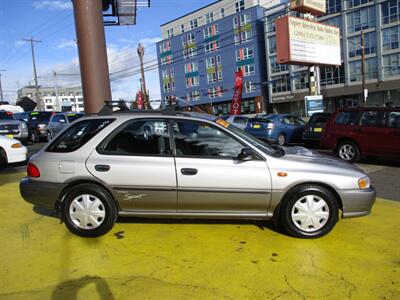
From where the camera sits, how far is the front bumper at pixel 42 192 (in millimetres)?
4656

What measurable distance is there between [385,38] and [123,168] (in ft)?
165

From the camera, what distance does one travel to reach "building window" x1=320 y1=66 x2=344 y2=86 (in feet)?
171

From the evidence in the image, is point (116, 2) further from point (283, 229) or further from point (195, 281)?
point (195, 281)

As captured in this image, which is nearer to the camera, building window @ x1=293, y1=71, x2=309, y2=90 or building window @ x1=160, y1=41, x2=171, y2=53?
building window @ x1=293, y1=71, x2=309, y2=90

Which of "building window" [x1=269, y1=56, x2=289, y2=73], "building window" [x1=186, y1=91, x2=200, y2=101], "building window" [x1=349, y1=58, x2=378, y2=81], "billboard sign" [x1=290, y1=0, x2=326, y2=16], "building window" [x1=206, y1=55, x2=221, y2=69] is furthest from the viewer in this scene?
"building window" [x1=186, y1=91, x2=200, y2=101]

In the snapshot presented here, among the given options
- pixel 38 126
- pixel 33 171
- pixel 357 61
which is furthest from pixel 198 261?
pixel 357 61

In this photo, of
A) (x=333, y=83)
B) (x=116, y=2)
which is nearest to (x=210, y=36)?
(x=333, y=83)

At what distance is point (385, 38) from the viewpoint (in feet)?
154

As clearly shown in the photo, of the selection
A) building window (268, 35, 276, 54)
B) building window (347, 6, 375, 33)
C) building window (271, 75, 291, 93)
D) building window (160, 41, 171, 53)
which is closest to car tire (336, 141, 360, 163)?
building window (347, 6, 375, 33)

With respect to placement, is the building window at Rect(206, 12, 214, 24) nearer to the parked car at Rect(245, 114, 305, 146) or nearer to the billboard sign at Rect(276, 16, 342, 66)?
the billboard sign at Rect(276, 16, 342, 66)

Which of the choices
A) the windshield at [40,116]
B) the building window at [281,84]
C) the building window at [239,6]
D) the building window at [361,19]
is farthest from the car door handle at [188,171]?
the building window at [239,6]

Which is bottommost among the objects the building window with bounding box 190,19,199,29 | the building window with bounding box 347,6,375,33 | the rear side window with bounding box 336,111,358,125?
the rear side window with bounding box 336,111,358,125

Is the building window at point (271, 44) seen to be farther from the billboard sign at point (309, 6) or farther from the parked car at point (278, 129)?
the parked car at point (278, 129)

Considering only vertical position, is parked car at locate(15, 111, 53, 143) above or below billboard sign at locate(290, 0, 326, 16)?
below
